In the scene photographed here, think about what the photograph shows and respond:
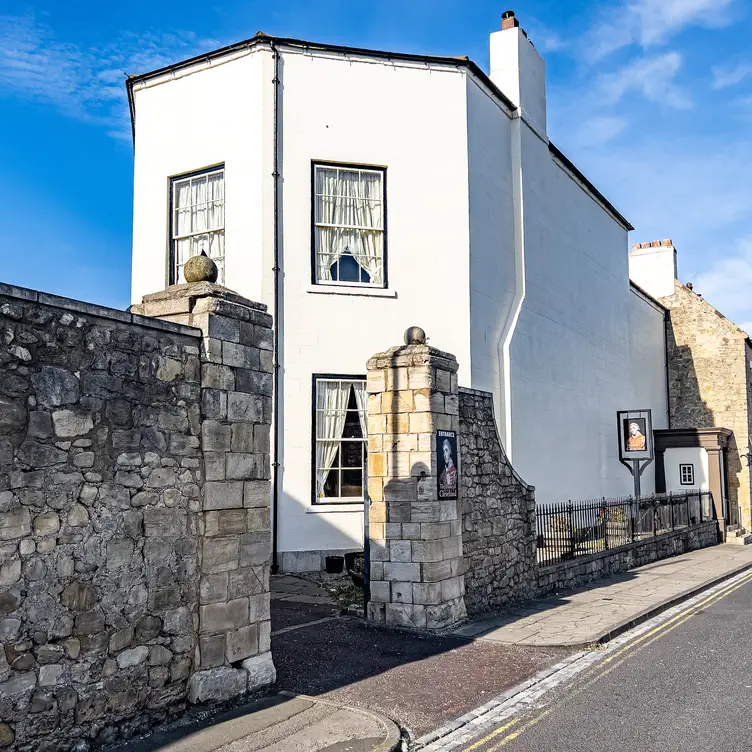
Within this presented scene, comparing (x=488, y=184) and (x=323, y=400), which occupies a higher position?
(x=488, y=184)

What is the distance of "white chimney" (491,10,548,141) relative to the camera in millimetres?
18141

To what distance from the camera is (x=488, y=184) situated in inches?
656

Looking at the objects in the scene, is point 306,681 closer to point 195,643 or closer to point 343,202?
point 195,643

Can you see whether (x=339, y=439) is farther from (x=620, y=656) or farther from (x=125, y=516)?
(x=125, y=516)

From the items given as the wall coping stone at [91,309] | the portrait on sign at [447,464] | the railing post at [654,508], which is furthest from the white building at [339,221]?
the wall coping stone at [91,309]

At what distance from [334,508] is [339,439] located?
1.32 meters

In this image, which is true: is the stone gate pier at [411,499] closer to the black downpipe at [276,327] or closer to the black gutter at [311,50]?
the black downpipe at [276,327]

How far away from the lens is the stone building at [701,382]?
26.6m

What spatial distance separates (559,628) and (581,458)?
10716 millimetres

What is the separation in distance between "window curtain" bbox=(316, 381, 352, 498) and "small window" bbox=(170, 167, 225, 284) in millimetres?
3103

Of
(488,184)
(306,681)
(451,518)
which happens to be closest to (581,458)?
(488,184)

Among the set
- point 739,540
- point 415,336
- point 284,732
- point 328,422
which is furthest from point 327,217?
point 739,540

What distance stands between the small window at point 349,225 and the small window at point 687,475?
1636 centimetres

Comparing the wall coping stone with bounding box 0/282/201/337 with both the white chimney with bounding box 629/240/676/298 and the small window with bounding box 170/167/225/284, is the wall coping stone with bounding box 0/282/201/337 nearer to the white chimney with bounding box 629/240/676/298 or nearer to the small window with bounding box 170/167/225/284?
the small window with bounding box 170/167/225/284
